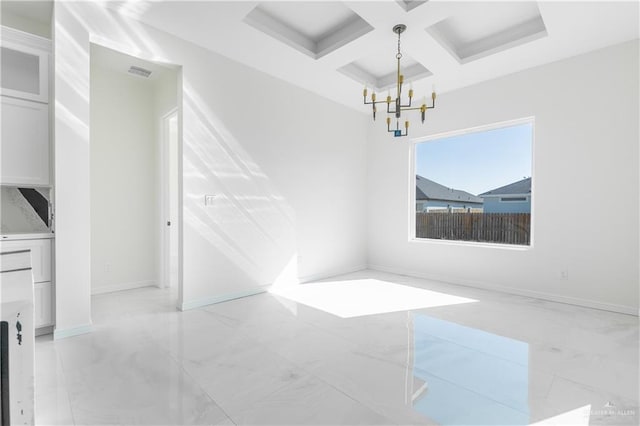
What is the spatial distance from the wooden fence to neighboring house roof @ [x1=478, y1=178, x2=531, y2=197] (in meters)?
0.29

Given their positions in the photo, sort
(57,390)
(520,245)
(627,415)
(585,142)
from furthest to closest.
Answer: (520,245) → (585,142) → (57,390) → (627,415)

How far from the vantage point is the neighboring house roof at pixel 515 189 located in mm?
4250

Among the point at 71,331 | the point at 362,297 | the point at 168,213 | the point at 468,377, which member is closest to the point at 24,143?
the point at 71,331

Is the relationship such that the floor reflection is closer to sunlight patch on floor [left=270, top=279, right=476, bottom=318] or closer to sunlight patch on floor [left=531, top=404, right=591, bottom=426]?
sunlight patch on floor [left=531, top=404, right=591, bottom=426]

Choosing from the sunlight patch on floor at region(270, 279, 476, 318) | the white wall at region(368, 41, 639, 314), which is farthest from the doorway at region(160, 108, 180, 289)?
the white wall at region(368, 41, 639, 314)

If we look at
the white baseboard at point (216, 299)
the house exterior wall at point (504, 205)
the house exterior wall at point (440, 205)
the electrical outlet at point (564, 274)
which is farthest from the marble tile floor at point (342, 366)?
the house exterior wall at point (440, 205)

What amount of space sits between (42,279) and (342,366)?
2.55m

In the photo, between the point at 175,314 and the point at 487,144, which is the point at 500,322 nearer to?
the point at 487,144

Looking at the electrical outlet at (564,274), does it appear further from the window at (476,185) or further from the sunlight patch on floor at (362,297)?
the sunlight patch on floor at (362,297)

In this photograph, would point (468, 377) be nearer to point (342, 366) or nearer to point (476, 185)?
point (342, 366)

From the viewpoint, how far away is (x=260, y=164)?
4.16m

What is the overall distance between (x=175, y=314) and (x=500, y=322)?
3.24 m

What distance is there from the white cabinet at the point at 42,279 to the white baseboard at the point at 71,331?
0.14m

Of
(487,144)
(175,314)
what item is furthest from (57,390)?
(487,144)
